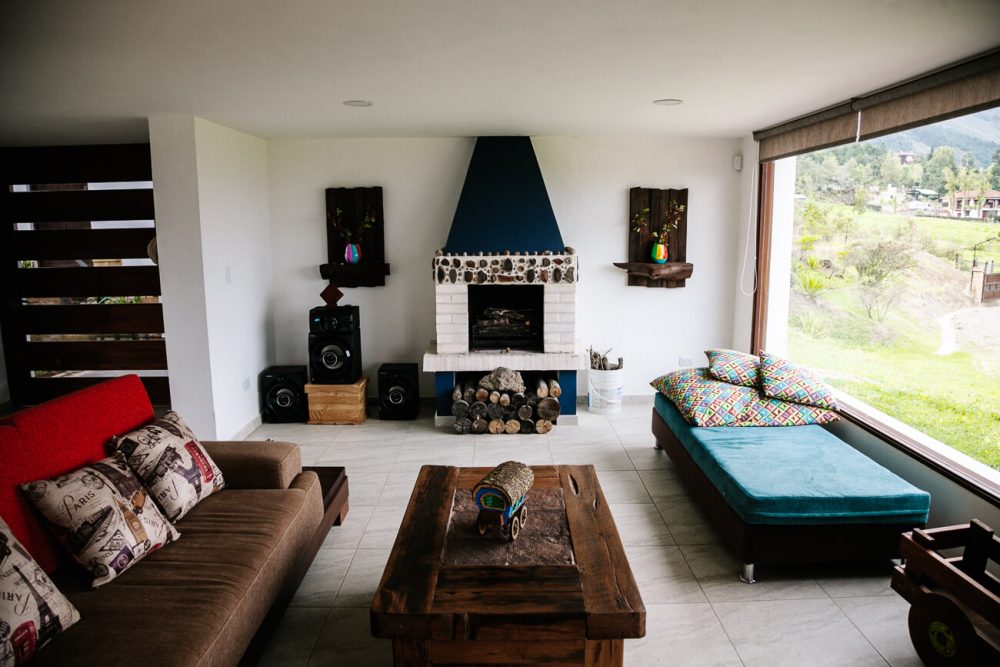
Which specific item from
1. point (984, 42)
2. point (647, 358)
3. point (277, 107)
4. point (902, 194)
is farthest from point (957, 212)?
point (277, 107)

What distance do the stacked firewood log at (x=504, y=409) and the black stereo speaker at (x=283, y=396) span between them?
135 cm

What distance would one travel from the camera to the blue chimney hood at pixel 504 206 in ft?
17.3

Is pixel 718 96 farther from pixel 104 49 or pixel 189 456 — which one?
pixel 189 456

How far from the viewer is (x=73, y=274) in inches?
227

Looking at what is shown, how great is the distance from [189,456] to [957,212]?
4.46 m

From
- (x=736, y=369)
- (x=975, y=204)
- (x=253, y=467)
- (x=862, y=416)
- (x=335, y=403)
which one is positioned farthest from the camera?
(x=335, y=403)

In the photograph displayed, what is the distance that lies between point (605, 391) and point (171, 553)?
3885 mm

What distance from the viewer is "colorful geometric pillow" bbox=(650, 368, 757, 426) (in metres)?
3.80

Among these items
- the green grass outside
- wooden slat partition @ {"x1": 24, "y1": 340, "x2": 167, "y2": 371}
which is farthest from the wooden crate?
the green grass outside

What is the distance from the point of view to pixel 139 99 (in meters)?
3.70

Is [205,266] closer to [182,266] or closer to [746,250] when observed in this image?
[182,266]

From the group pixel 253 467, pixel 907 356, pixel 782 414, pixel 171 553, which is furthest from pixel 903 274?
pixel 171 553

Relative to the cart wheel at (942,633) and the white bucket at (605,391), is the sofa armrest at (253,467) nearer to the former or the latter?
the cart wheel at (942,633)

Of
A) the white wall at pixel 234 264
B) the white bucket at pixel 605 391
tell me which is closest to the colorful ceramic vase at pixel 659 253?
the white bucket at pixel 605 391
